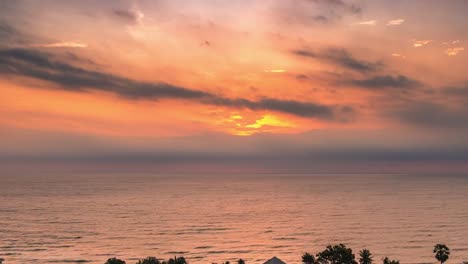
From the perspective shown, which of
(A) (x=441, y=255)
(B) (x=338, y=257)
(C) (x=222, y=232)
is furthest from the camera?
(C) (x=222, y=232)

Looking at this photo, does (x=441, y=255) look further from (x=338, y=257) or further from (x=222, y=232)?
(x=222, y=232)

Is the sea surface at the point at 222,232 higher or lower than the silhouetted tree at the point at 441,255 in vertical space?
higher

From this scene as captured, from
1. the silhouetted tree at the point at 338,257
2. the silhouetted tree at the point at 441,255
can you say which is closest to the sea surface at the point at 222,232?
the silhouetted tree at the point at 441,255

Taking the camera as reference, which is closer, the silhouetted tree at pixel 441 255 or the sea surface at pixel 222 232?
the silhouetted tree at pixel 441 255

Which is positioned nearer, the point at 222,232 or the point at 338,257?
the point at 338,257

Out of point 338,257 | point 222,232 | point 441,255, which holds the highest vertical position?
point 222,232

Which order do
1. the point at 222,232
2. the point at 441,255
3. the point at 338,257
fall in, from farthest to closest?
the point at 222,232
the point at 441,255
the point at 338,257

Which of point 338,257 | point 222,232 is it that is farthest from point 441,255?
point 222,232

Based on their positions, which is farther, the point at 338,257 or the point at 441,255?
the point at 441,255

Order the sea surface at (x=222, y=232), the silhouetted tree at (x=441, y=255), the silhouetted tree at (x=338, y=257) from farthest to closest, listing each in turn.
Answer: the sea surface at (x=222, y=232) < the silhouetted tree at (x=441, y=255) < the silhouetted tree at (x=338, y=257)

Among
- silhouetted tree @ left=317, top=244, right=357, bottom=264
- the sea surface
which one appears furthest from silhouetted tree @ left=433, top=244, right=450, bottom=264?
the sea surface

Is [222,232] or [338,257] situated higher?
[222,232]

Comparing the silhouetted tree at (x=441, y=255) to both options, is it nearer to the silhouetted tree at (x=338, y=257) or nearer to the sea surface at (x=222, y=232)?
the silhouetted tree at (x=338, y=257)

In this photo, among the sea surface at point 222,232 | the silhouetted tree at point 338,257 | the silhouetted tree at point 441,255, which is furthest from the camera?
the sea surface at point 222,232
